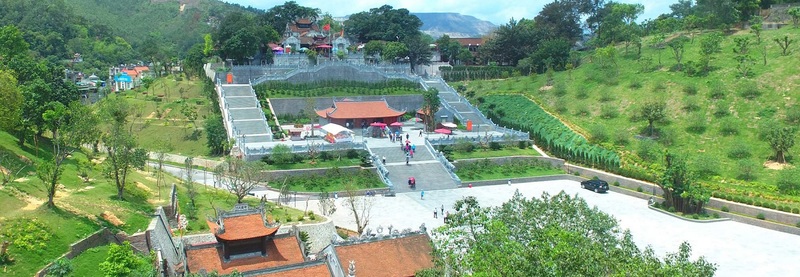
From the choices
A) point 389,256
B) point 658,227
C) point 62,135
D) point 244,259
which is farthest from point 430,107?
point 244,259

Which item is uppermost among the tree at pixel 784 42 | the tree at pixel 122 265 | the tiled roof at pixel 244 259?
the tree at pixel 784 42

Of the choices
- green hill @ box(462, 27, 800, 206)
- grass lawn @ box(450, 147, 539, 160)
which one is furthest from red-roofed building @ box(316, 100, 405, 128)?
green hill @ box(462, 27, 800, 206)

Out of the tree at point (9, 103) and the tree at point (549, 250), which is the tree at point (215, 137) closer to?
the tree at point (9, 103)

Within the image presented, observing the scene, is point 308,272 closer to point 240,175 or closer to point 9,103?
point 240,175

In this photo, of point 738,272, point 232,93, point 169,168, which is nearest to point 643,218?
point 738,272

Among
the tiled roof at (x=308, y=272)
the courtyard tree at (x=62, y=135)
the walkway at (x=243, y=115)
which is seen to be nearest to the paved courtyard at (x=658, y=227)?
the tiled roof at (x=308, y=272)

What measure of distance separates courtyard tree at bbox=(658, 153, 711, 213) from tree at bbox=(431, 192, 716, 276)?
16.8 meters

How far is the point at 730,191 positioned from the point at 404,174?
1849cm

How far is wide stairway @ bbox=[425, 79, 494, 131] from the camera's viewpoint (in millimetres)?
53472

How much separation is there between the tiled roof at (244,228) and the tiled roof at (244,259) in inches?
27.3

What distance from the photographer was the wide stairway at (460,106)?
5347 cm

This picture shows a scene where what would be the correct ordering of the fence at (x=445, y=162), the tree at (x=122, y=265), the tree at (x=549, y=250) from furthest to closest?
the fence at (x=445, y=162) → the tree at (x=122, y=265) → the tree at (x=549, y=250)

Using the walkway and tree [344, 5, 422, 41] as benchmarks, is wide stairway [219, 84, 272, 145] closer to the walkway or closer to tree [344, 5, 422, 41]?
the walkway

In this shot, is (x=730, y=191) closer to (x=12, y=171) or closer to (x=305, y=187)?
(x=305, y=187)
